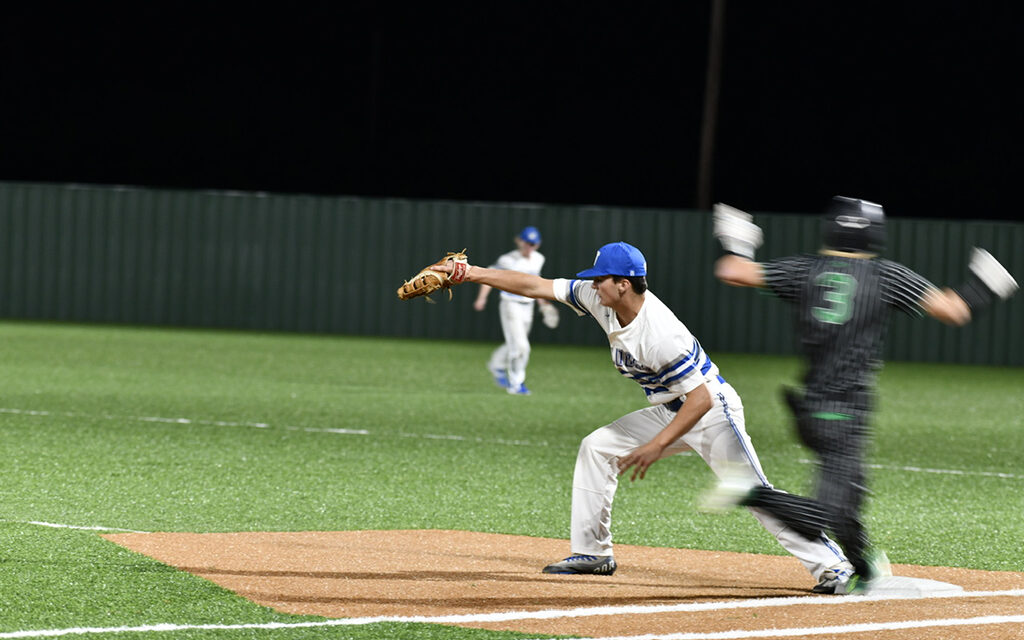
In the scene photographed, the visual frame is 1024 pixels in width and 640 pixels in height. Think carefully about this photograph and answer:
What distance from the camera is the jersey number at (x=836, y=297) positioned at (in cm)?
677

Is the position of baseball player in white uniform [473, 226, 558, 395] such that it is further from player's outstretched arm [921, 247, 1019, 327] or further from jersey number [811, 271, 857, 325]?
player's outstretched arm [921, 247, 1019, 327]

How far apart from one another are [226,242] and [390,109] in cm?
2271

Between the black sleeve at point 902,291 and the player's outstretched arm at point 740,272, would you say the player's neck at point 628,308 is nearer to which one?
the player's outstretched arm at point 740,272

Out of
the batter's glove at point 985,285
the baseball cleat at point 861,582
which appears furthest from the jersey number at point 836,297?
the baseball cleat at point 861,582

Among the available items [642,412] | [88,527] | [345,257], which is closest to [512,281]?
[642,412]

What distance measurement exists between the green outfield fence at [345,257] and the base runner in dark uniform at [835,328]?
72.9 ft

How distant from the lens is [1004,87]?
5072cm

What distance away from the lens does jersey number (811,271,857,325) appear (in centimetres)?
677

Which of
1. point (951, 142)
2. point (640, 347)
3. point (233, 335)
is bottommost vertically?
point (233, 335)

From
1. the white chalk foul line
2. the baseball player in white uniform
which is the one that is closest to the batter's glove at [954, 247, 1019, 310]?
the white chalk foul line

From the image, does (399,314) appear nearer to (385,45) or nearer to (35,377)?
(35,377)

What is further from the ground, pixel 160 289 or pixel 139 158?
pixel 139 158

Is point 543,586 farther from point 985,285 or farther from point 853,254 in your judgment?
point 985,285

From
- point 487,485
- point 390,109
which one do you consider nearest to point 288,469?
point 487,485
